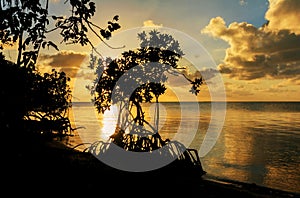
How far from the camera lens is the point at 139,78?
16906 mm

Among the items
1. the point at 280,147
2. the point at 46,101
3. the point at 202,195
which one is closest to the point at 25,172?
the point at 46,101

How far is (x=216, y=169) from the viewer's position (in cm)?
3291

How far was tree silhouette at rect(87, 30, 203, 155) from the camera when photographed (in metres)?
15.5

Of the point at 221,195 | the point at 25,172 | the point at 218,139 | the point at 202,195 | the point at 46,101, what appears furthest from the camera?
the point at 218,139

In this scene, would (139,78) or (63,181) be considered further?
(139,78)

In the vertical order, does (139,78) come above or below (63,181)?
above

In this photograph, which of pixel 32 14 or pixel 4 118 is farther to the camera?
pixel 4 118

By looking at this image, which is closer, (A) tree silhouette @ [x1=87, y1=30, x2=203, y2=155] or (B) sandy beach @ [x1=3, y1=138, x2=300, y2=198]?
(B) sandy beach @ [x1=3, y1=138, x2=300, y2=198]

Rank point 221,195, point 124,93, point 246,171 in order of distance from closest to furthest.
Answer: point 221,195 → point 124,93 → point 246,171

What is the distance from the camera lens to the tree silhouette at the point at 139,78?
1549cm

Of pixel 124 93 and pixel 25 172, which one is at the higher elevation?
pixel 124 93

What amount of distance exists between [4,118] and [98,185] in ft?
14.6

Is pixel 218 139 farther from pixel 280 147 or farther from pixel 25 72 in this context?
pixel 25 72

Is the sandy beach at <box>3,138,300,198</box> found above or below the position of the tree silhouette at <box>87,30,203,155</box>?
below
